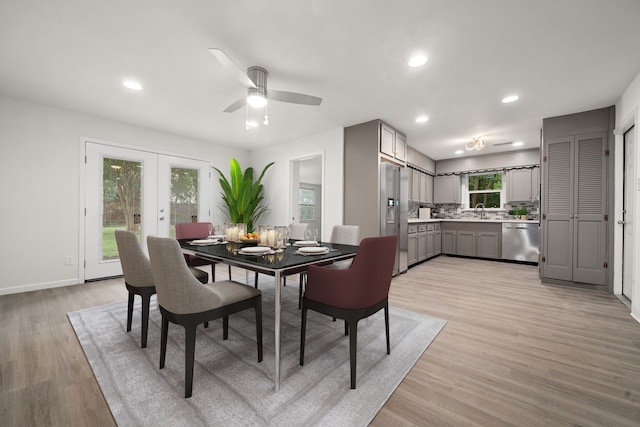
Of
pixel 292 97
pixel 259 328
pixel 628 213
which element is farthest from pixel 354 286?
pixel 628 213

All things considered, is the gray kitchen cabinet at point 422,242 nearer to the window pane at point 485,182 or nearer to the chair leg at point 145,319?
the window pane at point 485,182

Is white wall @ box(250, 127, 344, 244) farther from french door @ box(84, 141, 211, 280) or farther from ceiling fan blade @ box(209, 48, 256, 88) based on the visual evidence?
ceiling fan blade @ box(209, 48, 256, 88)

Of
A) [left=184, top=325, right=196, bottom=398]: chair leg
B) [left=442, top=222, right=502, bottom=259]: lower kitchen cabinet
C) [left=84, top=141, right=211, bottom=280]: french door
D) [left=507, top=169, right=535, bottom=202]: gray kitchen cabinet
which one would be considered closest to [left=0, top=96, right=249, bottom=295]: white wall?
[left=84, top=141, right=211, bottom=280]: french door

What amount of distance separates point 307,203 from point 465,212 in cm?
471

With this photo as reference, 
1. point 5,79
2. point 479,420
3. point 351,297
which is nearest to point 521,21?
point 351,297

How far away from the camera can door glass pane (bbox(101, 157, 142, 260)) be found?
399cm

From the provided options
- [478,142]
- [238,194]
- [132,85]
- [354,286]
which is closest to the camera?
[354,286]

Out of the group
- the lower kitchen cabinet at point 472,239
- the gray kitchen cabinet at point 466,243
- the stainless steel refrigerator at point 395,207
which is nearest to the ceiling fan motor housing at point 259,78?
the stainless steel refrigerator at point 395,207

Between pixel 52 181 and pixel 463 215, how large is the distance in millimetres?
8169

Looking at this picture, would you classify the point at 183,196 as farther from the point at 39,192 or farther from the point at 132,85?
the point at 132,85

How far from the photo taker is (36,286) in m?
3.38

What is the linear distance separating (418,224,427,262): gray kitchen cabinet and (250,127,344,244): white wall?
1994 mm

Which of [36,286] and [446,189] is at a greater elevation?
[446,189]

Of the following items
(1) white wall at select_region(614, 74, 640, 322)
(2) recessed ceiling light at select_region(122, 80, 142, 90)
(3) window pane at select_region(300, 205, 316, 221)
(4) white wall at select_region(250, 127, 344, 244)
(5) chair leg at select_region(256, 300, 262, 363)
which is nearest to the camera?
(5) chair leg at select_region(256, 300, 262, 363)
